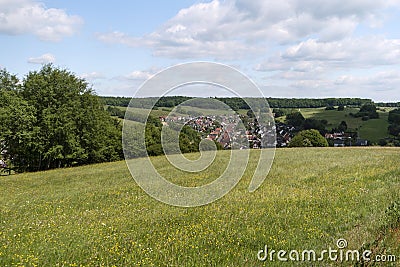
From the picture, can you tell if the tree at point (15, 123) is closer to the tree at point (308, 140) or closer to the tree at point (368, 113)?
the tree at point (308, 140)

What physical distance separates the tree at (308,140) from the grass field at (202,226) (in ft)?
175

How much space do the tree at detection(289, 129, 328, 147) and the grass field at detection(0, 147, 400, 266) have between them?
5346 cm

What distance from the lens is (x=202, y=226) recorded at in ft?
35.0

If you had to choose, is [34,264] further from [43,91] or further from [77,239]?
[43,91]

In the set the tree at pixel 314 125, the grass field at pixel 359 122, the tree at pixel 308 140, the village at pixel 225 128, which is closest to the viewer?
the village at pixel 225 128

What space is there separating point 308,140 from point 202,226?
206 ft

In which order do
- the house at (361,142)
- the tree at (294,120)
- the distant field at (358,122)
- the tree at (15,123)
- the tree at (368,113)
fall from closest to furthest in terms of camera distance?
the tree at (15,123)
the tree at (294,120)
the house at (361,142)
the distant field at (358,122)
the tree at (368,113)

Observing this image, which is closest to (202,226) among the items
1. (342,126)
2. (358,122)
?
(342,126)

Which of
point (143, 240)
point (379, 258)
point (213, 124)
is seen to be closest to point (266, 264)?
point (379, 258)

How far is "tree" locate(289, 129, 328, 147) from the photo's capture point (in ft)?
228

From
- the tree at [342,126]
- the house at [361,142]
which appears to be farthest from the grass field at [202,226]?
the tree at [342,126]

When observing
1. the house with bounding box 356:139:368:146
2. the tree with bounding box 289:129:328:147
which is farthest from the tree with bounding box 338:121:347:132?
the tree with bounding box 289:129:328:147

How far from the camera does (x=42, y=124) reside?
46.8 meters

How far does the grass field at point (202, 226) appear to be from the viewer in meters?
8.24
